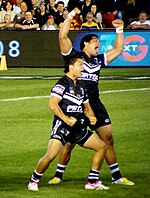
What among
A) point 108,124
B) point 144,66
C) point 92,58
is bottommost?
point 144,66

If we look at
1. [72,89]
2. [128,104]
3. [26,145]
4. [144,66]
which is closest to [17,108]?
[128,104]

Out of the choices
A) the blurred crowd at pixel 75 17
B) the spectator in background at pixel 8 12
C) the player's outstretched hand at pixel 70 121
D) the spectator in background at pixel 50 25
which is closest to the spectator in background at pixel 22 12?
the blurred crowd at pixel 75 17

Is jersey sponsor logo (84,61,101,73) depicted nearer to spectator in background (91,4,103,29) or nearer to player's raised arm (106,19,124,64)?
player's raised arm (106,19,124,64)

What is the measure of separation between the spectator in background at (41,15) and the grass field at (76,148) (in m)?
4.70

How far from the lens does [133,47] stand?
29.9 meters

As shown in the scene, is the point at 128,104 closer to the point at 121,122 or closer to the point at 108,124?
the point at 121,122

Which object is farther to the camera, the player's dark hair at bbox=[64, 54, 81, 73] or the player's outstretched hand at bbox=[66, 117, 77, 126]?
the player's dark hair at bbox=[64, 54, 81, 73]

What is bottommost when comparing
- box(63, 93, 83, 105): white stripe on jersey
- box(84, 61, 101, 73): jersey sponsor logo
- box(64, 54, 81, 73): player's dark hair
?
box(63, 93, 83, 105): white stripe on jersey

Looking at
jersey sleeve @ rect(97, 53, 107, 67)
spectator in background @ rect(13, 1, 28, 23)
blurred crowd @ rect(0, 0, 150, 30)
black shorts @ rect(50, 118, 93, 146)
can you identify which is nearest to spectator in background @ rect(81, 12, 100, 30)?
blurred crowd @ rect(0, 0, 150, 30)

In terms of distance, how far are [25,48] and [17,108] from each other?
36.3 ft

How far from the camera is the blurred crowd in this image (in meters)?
31.4

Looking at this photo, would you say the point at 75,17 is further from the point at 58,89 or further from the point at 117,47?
the point at 58,89

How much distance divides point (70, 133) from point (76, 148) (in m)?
4.08

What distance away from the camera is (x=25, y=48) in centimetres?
3083
